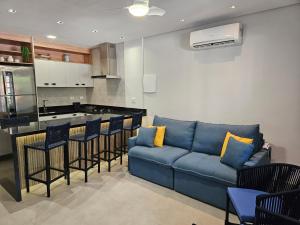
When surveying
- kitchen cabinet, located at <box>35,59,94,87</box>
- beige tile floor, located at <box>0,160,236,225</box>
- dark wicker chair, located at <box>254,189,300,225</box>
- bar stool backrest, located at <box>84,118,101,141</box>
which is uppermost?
kitchen cabinet, located at <box>35,59,94,87</box>

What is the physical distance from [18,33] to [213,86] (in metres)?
4.32

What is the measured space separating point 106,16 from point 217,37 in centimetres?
193

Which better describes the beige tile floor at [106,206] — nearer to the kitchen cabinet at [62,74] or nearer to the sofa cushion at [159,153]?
the sofa cushion at [159,153]

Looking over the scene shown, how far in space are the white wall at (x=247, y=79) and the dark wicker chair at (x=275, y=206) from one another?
195 cm

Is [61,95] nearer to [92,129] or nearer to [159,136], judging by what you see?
[92,129]

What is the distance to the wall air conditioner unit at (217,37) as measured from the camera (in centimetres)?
339

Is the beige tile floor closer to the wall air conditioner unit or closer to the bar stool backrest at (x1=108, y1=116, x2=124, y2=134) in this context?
the bar stool backrest at (x1=108, y1=116, x2=124, y2=134)

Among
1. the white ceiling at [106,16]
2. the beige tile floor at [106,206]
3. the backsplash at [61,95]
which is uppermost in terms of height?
the white ceiling at [106,16]

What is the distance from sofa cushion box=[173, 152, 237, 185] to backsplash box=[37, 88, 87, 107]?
14.6ft

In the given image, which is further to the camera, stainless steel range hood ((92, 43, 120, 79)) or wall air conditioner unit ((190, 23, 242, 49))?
stainless steel range hood ((92, 43, 120, 79))

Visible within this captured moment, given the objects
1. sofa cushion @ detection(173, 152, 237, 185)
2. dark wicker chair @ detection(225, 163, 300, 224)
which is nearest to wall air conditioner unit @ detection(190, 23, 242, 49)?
sofa cushion @ detection(173, 152, 237, 185)

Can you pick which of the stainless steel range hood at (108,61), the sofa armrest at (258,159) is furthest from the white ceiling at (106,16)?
the sofa armrest at (258,159)

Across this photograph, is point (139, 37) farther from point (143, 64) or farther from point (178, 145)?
point (178, 145)

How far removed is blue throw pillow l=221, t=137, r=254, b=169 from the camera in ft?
8.34
